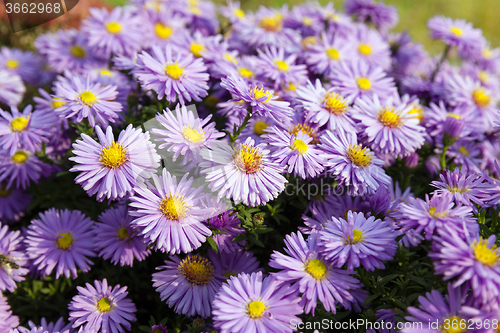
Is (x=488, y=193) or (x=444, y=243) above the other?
(x=488, y=193)

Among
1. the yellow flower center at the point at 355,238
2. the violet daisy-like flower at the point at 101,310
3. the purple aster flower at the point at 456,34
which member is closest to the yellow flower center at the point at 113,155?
the violet daisy-like flower at the point at 101,310

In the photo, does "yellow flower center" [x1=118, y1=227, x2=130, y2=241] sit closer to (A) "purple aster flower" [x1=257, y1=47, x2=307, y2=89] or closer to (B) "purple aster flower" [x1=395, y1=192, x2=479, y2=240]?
(A) "purple aster flower" [x1=257, y1=47, x2=307, y2=89]

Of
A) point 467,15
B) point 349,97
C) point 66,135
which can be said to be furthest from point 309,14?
point 467,15

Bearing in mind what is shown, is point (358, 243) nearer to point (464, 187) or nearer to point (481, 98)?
point (464, 187)

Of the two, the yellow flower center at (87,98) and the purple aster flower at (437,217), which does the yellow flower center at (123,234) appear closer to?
the yellow flower center at (87,98)

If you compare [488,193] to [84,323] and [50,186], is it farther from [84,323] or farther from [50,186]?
[50,186]
